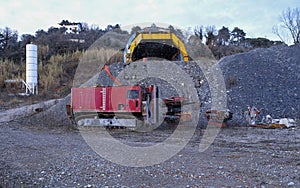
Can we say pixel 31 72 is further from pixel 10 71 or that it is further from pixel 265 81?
pixel 265 81

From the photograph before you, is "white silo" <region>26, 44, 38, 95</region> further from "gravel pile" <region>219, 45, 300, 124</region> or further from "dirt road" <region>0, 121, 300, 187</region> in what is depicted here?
"dirt road" <region>0, 121, 300, 187</region>

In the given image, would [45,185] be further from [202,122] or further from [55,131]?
[202,122]

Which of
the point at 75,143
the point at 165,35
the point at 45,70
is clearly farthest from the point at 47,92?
the point at 75,143

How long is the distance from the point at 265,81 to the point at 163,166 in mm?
11679

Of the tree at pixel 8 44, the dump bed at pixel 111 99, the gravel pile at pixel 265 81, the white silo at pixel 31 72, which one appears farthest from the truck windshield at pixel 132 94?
the tree at pixel 8 44

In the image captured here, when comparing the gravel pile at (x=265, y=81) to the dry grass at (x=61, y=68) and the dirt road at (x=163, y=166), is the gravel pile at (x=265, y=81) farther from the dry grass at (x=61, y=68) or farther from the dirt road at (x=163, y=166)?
the dry grass at (x=61, y=68)

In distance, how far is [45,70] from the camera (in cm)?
2780

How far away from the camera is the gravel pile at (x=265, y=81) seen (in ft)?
44.2

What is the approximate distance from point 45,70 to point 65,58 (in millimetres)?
3200

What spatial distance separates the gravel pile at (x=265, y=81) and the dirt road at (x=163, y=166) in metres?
5.05

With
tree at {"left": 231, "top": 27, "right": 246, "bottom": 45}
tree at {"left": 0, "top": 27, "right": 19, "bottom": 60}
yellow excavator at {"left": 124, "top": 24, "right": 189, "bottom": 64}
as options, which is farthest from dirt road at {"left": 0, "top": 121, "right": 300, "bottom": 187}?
tree at {"left": 231, "top": 27, "right": 246, "bottom": 45}

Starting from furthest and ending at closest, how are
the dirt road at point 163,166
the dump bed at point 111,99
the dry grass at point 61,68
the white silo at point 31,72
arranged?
the dry grass at point 61,68
the white silo at point 31,72
the dump bed at point 111,99
the dirt road at point 163,166

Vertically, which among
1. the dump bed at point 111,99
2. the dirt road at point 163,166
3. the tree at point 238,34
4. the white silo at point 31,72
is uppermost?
the tree at point 238,34

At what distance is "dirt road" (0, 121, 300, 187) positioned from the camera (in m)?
4.68
